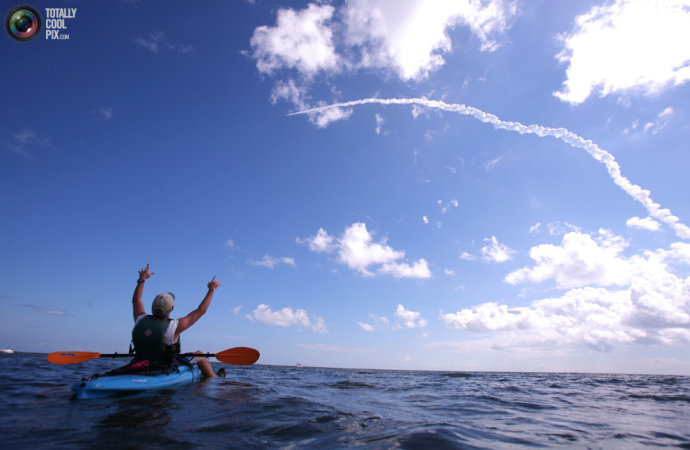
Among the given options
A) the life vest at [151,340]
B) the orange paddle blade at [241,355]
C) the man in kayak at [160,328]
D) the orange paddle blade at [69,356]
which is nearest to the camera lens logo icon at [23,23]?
the orange paddle blade at [69,356]

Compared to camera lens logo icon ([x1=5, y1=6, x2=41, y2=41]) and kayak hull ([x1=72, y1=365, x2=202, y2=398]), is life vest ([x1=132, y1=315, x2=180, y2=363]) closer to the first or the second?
kayak hull ([x1=72, y1=365, x2=202, y2=398])

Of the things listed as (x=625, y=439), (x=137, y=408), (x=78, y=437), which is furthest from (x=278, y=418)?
(x=625, y=439)

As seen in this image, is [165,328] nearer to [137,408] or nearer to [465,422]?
[137,408]

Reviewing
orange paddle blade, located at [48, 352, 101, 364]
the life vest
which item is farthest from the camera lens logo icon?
the life vest

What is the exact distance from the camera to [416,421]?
6180 mm

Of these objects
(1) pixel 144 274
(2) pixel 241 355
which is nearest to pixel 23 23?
(1) pixel 144 274

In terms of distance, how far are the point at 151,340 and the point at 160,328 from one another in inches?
15.8

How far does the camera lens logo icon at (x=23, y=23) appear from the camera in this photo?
1498 centimetres

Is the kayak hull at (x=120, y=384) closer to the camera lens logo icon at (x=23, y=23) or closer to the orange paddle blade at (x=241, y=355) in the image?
the orange paddle blade at (x=241, y=355)

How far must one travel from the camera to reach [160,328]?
7.44 metres

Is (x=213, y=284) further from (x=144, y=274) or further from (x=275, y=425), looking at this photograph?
(x=275, y=425)

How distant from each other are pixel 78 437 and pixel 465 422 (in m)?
6.38

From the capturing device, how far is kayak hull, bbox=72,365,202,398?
635 cm

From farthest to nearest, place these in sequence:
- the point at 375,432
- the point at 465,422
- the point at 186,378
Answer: the point at 186,378 → the point at 465,422 → the point at 375,432
